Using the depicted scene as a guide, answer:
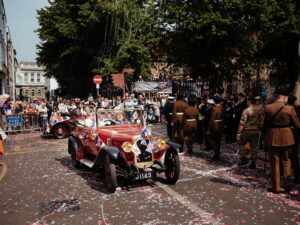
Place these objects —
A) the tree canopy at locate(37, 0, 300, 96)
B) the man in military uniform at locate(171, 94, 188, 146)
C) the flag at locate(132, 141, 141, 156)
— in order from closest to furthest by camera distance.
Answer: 1. the flag at locate(132, 141, 141, 156)
2. the man in military uniform at locate(171, 94, 188, 146)
3. the tree canopy at locate(37, 0, 300, 96)

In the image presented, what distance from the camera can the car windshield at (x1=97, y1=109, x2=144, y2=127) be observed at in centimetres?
725

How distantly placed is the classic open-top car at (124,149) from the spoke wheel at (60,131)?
6652mm

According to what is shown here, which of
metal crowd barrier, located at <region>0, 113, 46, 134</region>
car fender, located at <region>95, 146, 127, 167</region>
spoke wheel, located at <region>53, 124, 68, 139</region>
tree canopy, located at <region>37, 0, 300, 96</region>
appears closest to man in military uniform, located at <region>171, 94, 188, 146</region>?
car fender, located at <region>95, 146, 127, 167</region>

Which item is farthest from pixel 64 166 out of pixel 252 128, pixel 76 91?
pixel 76 91

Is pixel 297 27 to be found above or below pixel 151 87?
above

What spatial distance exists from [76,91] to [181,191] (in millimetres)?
27631

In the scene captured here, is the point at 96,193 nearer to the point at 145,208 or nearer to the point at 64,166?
the point at 145,208

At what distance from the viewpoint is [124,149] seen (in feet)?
18.9

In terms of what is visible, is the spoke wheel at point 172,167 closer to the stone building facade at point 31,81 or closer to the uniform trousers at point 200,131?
the uniform trousers at point 200,131

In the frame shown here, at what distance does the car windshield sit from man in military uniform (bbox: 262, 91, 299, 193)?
329 centimetres

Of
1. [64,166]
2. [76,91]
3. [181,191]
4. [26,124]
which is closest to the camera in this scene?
[181,191]

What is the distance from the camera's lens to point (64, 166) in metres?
A: 8.16

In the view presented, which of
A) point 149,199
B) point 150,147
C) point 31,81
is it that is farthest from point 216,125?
point 31,81

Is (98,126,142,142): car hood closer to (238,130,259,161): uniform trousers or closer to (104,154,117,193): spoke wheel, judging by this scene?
(104,154,117,193): spoke wheel
